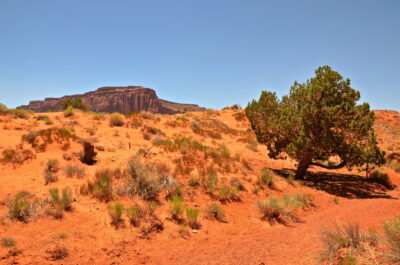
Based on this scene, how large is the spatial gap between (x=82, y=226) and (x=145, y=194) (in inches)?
96.0

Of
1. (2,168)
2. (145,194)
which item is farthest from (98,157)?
(145,194)

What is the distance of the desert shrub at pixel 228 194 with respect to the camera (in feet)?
30.7

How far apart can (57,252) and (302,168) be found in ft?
42.1

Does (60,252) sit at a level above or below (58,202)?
below

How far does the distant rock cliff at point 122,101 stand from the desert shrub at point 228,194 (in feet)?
302

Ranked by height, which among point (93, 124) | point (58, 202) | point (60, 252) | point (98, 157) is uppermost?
point (93, 124)

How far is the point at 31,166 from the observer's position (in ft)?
33.8

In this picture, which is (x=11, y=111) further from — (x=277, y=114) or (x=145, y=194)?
(x=277, y=114)

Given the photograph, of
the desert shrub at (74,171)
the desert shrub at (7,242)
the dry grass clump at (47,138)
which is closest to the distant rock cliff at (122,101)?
the dry grass clump at (47,138)

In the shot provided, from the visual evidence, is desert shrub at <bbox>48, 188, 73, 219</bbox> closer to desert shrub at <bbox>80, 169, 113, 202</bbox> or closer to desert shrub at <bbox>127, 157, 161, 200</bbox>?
desert shrub at <bbox>80, 169, 113, 202</bbox>

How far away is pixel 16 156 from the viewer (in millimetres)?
10727

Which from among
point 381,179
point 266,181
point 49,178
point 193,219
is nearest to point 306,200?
point 266,181

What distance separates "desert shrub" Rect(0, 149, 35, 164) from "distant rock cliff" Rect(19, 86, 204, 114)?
3493 inches

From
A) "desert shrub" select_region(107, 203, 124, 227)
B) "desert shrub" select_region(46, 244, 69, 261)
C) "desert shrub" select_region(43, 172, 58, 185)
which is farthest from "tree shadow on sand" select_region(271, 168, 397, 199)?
"desert shrub" select_region(43, 172, 58, 185)
